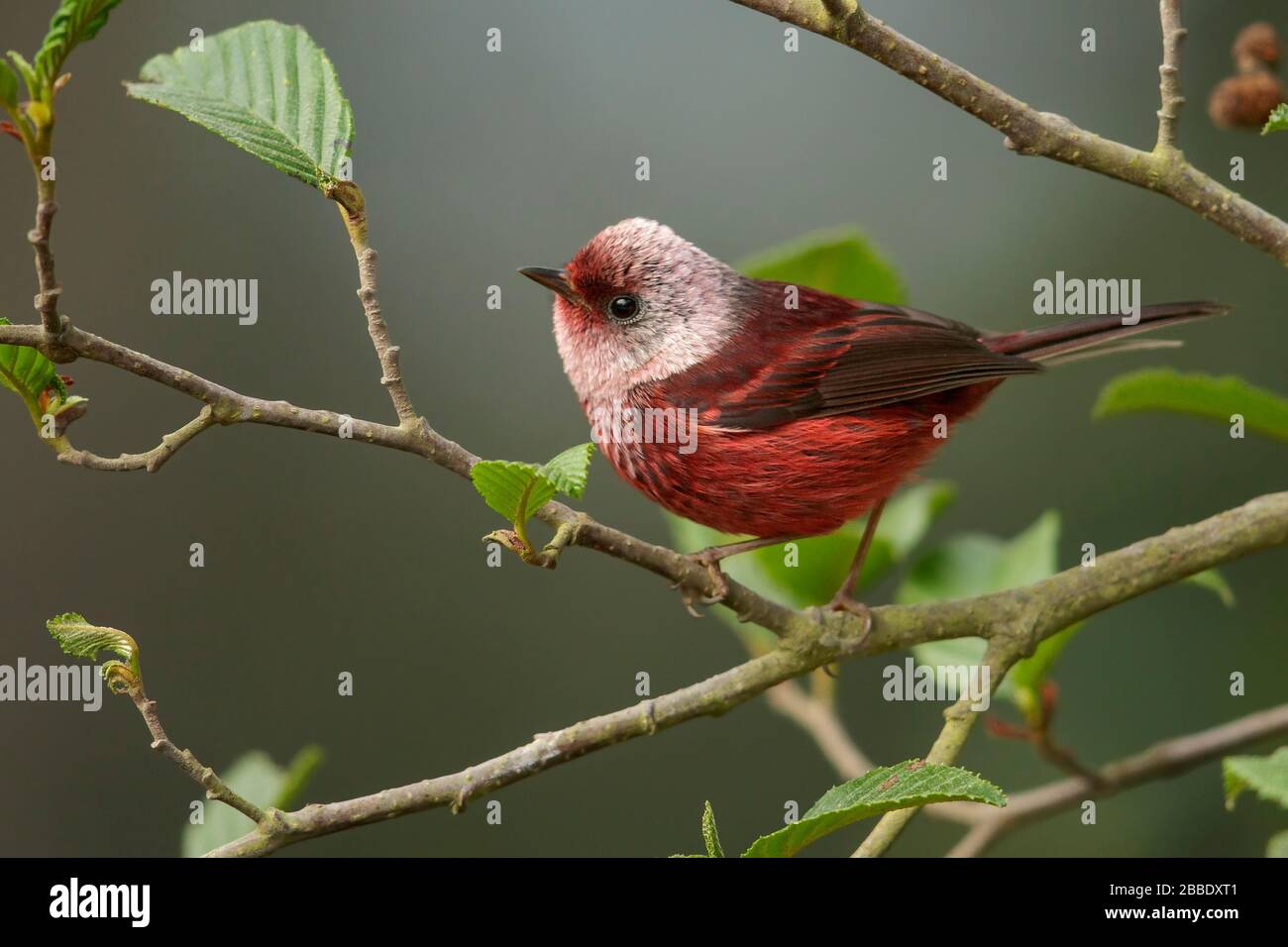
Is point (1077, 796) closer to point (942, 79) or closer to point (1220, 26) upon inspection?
point (942, 79)

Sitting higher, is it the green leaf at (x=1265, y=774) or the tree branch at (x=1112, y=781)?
the green leaf at (x=1265, y=774)

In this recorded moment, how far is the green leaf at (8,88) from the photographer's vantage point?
5.84 ft

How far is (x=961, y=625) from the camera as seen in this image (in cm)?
320

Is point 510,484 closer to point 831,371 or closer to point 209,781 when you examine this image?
point 209,781

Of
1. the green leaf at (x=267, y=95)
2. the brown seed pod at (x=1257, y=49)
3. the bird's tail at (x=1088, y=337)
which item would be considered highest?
the brown seed pod at (x=1257, y=49)

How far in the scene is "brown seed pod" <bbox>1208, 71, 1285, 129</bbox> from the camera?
3.06m

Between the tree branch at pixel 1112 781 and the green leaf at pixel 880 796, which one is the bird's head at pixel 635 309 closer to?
the tree branch at pixel 1112 781

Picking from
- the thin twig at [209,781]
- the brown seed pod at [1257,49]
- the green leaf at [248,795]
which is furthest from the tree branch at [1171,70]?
the green leaf at [248,795]

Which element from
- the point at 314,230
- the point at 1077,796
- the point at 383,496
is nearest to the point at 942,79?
the point at 1077,796

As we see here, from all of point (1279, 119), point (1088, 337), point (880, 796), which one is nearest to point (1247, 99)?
point (1279, 119)

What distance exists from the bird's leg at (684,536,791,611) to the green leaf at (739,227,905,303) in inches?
37.5

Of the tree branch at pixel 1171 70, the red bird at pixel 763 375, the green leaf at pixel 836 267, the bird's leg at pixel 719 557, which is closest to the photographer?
the tree branch at pixel 1171 70

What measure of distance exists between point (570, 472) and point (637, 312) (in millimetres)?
2233
